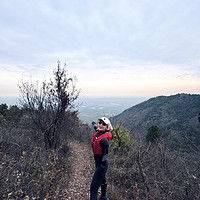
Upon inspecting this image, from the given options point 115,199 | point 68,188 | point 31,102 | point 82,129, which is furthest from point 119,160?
point 82,129

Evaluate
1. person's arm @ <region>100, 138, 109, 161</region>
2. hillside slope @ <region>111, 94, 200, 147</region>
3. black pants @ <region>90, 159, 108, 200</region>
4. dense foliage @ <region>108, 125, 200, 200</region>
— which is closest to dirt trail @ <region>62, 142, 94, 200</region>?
dense foliage @ <region>108, 125, 200, 200</region>

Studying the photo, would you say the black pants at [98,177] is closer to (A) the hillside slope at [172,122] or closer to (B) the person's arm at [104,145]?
(B) the person's arm at [104,145]

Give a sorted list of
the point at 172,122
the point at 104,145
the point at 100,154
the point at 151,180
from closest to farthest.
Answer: the point at 104,145 < the point at 100,154 < the point at 151,180 < the point at 172,122

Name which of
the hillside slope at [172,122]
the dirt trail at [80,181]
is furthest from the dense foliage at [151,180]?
the hillside slope at [172,122]

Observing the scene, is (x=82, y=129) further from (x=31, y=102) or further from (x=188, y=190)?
(x=188, y=190)

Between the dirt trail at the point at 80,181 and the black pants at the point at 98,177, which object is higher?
the black pants at the point at 98,177

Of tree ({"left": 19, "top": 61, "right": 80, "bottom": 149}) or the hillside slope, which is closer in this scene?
tree ({"left": 19, "top": 61, "right": 80, "bottom": 149})

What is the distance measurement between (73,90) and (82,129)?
9817 millimetres

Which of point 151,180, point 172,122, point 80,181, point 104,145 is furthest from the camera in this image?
point 172,122

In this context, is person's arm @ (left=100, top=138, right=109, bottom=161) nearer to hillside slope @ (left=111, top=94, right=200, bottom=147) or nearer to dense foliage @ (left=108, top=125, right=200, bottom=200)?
dense foliage @ (left=108, top=125, right=200, bottom=200)

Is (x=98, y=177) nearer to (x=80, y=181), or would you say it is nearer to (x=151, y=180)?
(x=80, y=181)

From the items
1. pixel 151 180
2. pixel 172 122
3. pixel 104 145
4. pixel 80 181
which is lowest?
pixel 172 122

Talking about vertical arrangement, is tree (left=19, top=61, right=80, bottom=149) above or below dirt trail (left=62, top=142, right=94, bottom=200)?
above

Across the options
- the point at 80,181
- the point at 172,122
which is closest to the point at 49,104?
the point at 80,181
